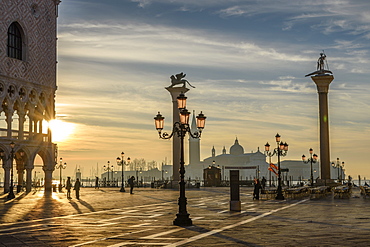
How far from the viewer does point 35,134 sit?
171 ft

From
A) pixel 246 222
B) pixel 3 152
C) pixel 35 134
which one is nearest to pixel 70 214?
pixel 246 222

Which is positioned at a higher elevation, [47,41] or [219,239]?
[47,41]

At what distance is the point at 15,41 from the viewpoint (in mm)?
49844

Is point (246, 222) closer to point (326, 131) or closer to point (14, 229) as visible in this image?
point (14, 229)

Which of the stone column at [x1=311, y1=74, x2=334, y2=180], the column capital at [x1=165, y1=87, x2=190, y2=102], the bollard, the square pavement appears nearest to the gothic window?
the column capital at [x1=165, y1=87, x2=190, y2=102]

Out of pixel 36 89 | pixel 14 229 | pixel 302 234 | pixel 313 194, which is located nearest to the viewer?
pixel 302 234

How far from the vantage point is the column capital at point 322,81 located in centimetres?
4472

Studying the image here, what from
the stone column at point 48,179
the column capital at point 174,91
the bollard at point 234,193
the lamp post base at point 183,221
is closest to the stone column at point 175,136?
the column capital at point 174,91

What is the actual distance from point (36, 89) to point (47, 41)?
18.0ft

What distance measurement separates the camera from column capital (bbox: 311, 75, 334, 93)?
147 ft

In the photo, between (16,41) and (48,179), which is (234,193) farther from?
(16,41)

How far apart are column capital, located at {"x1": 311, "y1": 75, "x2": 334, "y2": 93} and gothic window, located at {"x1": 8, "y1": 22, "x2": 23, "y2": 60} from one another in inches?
1082

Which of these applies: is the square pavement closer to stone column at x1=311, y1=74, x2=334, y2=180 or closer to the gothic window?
stone column at x1=311, y1=74, x2=334, y2=180

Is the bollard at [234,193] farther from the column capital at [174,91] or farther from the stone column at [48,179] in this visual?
the stone column at [48,179]
